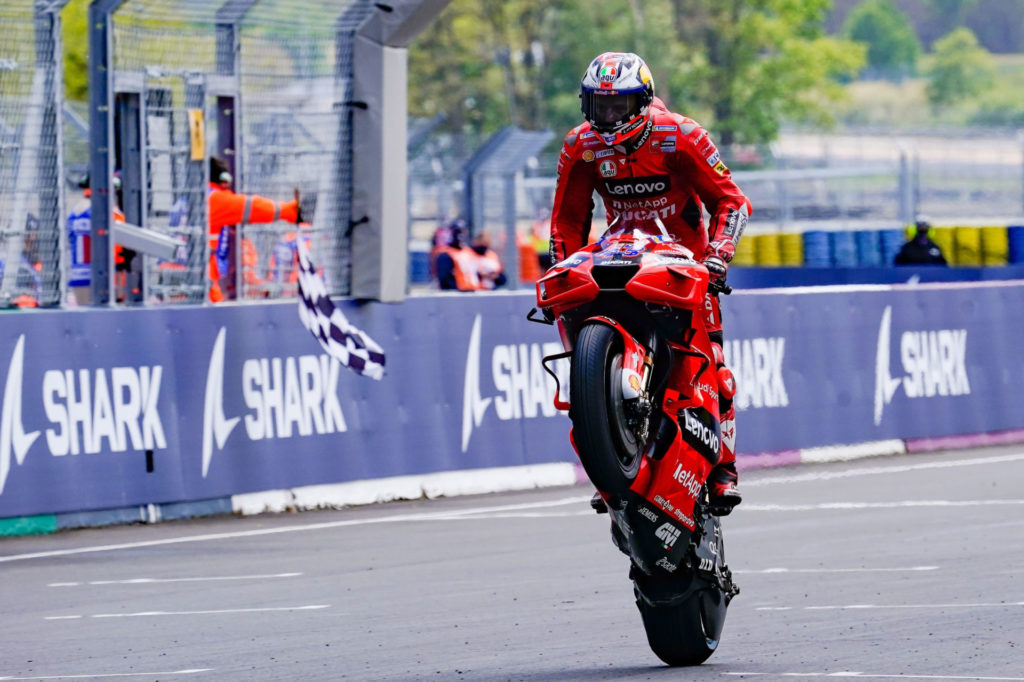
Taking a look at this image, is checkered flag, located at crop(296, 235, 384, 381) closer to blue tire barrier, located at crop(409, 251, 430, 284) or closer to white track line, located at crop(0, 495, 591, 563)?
white track line, located at crop(0, 495, 591, 563)

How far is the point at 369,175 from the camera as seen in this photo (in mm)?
15969

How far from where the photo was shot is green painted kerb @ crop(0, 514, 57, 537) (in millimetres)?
12828

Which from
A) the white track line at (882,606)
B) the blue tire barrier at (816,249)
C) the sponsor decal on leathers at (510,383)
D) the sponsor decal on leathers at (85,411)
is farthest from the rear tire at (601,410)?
the blue tire barrier at (816,249)

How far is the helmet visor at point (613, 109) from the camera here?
757cm

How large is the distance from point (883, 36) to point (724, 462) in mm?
168850

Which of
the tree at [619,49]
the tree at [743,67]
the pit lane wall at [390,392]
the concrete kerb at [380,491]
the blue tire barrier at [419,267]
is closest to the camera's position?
the pit lane wall at [390,392]

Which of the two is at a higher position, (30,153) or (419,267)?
(30,153)

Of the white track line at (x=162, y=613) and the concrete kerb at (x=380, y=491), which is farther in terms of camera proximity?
the concrete kerb at (x=380, y=491)

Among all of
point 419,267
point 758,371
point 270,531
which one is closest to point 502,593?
point 270,531

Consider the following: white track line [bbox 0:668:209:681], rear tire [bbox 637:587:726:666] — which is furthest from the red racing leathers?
white track line [bbox 0:668:209:681]

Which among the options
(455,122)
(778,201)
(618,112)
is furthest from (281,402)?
(455,122)

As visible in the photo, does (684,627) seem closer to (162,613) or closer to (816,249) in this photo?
(162,613)

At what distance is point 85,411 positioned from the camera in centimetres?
1303

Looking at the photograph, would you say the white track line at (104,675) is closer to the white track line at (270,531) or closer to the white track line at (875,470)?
the white track line at (270,531)
